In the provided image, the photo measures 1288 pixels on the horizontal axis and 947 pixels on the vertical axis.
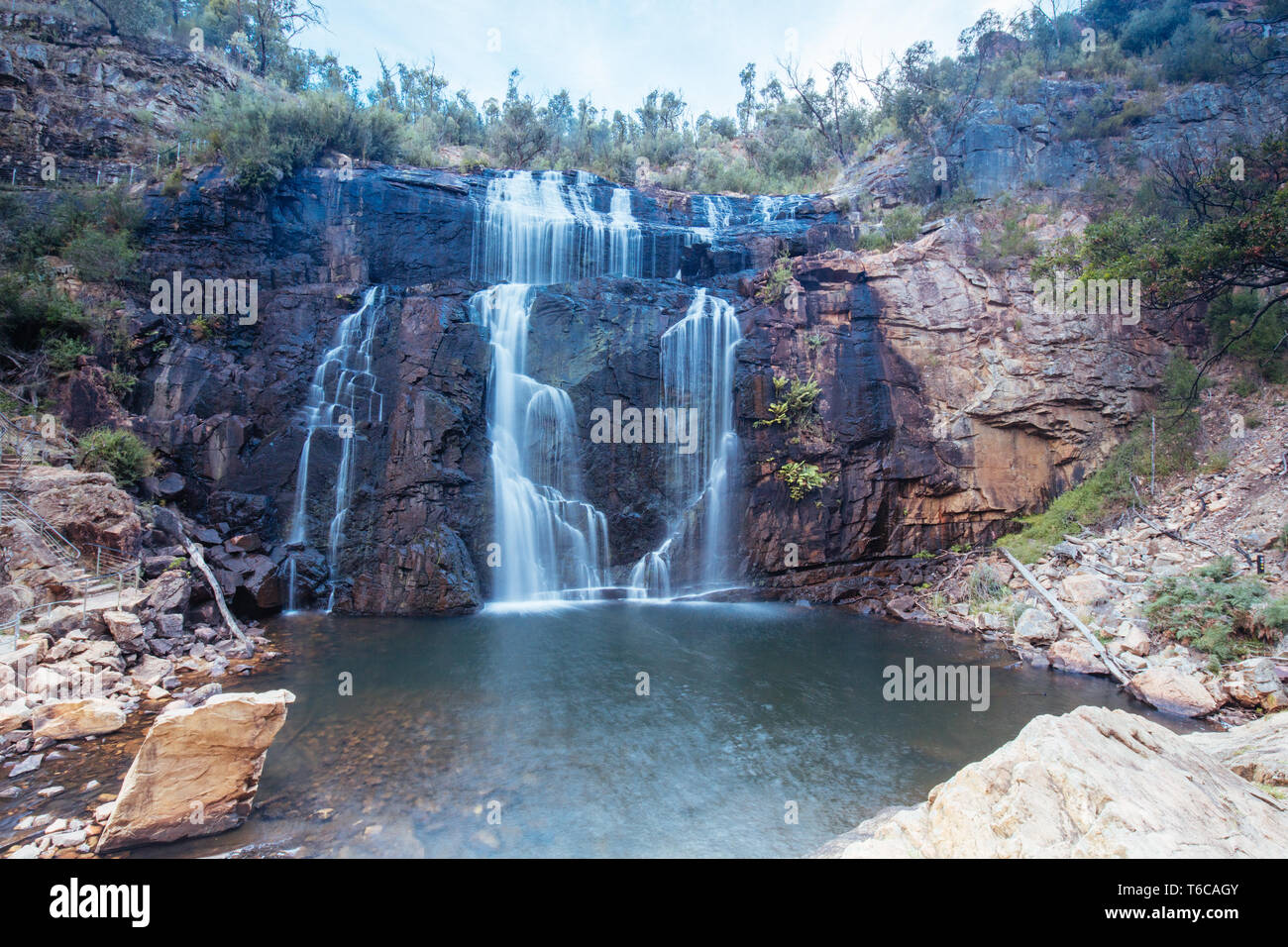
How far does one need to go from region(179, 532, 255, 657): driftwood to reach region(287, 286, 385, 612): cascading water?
213 centimetres

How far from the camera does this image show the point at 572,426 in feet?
54.7

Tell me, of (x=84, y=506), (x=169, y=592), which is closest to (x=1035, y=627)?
(x=169, y=592)

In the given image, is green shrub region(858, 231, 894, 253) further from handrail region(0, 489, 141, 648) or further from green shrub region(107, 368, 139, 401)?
green shrub region(107, 368, 139, 401)

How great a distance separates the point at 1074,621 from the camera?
11266 millimetres

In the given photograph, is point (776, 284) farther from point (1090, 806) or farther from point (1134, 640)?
point (1090, 806)

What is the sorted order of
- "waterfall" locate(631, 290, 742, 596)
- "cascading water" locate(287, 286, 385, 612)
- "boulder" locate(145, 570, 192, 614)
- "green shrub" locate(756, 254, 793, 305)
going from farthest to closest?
1. "green shrub" locate(756, 254, 793, 305)
2. "waterfall" locate(631, 290, 742, 596)
3. "cascading water" locate(287, 286, 385, 612)
4. "boulder" locate(145, 570, 192, 614)

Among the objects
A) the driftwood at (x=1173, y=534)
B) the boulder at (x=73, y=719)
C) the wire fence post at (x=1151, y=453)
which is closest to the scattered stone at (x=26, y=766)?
the boulder at (x=73, y=719)

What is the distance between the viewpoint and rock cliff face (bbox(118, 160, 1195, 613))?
14.6m

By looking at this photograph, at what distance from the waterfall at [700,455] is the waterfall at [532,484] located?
1.77 m

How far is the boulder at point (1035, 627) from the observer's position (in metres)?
11.4

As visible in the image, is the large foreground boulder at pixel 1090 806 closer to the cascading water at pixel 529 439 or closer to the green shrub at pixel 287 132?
the cascading water at pixel 529 439

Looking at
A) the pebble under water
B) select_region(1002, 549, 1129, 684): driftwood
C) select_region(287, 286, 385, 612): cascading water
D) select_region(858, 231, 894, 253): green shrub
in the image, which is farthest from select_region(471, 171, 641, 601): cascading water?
select_region(1002, 549, 1129, 684): driftwood

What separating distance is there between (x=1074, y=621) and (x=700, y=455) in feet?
30.8
